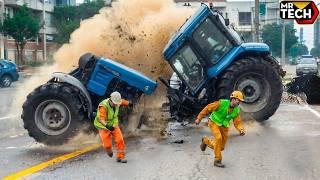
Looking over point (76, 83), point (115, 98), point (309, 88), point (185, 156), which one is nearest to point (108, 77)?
point (76, 83)

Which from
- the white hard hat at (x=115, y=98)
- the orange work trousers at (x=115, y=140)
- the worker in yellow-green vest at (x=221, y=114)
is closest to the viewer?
the worker in yellow-green vest at (x=221, y=114)

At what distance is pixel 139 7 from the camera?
14.2 metres

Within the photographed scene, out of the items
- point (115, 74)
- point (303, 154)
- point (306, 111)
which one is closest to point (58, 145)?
point (115, 74)

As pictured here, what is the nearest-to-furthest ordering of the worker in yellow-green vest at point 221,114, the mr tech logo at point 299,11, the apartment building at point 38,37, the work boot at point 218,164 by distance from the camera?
the work boot at point 218,164 < the worker in yellow-green vest at point 221,114 < the mr tech logo at point 299,11 < the apartment building at point 38,37

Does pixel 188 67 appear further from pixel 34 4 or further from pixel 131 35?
pixel 34 4

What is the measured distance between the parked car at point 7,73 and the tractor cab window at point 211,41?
21.5m

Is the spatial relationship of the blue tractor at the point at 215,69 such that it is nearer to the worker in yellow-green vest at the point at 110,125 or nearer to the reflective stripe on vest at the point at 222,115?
the reflective stripe on vest at the point at 222,115

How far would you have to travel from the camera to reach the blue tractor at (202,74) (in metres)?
11.0

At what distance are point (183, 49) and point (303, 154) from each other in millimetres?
3745

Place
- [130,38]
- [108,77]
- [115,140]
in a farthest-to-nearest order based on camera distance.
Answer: [130,38], [108,77], [115,140]

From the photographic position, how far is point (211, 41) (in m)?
12.0

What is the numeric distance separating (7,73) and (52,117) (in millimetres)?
22160

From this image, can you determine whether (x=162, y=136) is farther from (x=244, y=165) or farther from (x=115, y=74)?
(x=244, y=165)

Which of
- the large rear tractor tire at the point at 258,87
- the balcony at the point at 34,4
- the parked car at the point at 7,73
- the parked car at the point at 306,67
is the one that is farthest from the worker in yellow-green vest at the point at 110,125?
the balcony at the point at 34,4
